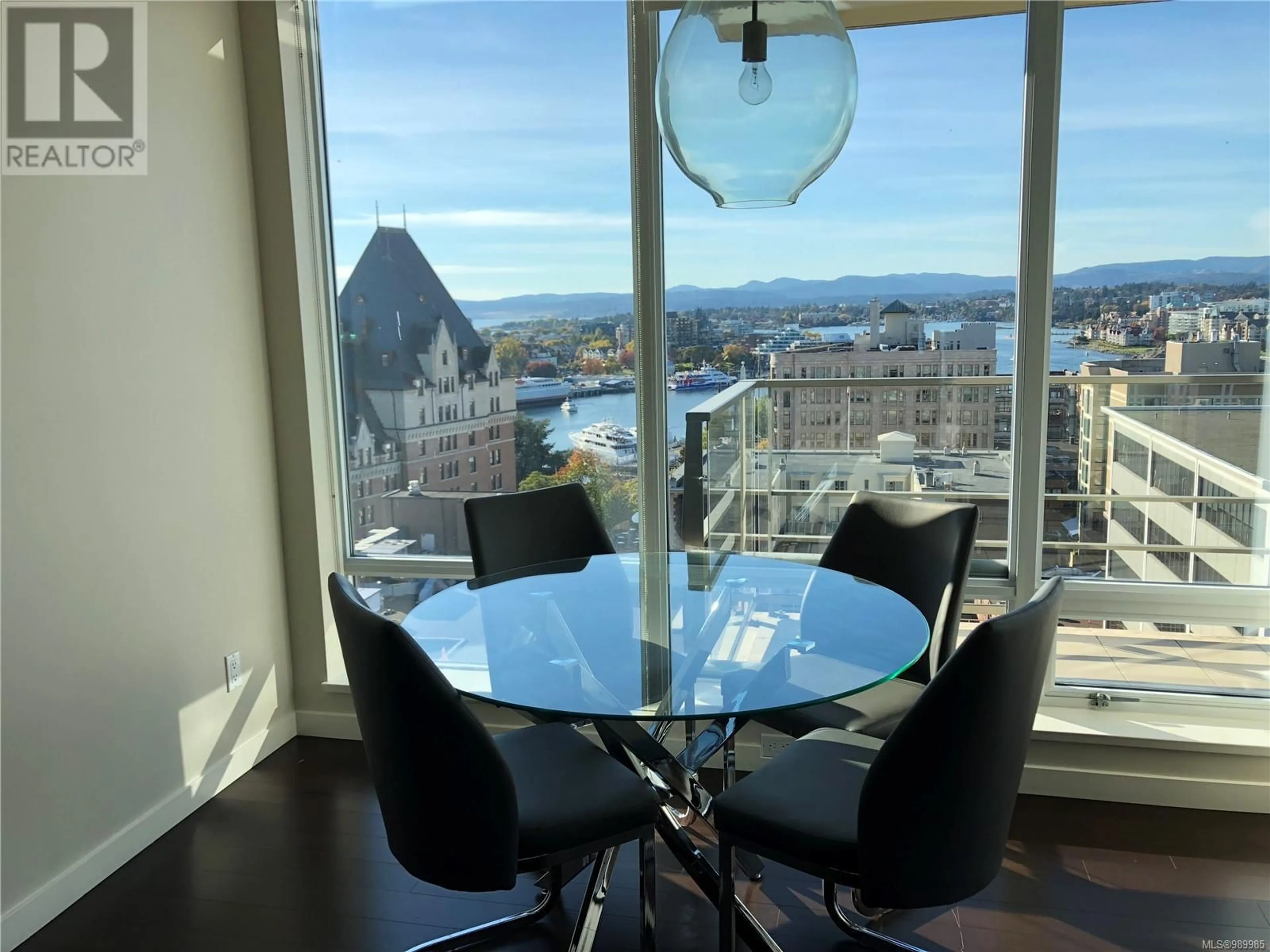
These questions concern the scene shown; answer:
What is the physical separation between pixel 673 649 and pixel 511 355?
5.28 feet

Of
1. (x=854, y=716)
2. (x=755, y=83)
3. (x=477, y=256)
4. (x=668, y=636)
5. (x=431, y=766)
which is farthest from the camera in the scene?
(x=477, y=256)

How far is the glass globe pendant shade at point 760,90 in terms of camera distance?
5.33 feet

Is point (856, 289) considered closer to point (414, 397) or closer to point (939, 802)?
point (414, 397)

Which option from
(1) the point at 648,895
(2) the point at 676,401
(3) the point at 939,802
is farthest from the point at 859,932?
(2) the point at 676,401

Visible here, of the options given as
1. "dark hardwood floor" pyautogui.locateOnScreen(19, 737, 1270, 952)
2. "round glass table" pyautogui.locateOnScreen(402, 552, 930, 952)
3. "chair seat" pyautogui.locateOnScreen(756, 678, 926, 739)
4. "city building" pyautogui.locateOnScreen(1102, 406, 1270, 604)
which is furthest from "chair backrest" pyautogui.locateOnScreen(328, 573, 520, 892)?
"city building" pyautogui.locateOnScreen(1102, 406, 1270, 604)

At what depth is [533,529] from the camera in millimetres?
3049

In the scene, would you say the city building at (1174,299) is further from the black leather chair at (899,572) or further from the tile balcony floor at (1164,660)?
the tile balcony floor at (1164,660)

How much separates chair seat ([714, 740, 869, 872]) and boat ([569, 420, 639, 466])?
1.39 meters

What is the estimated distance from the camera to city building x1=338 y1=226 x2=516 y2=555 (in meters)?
3.47

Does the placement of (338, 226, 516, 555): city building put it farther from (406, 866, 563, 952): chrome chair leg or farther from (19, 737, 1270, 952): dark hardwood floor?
(406, 866, 563, 952): chrome chair leg

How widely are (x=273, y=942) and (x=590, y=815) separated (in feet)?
3.30

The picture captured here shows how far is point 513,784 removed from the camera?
1.87 metres

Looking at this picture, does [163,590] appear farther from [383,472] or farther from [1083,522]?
[1083,522]

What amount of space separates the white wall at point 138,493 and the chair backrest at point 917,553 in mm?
1937
